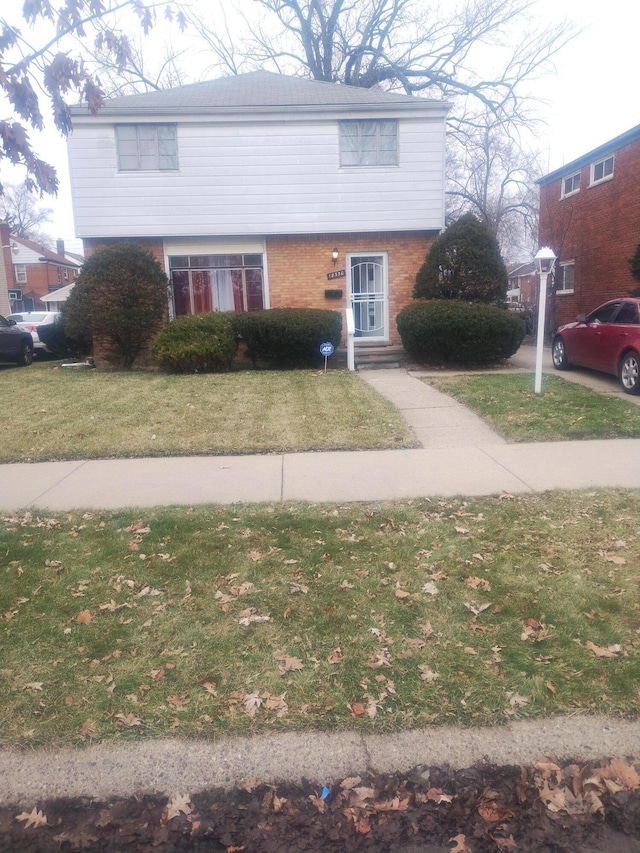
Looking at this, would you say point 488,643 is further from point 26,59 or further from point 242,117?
point 242,117

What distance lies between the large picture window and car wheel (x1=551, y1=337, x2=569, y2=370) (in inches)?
285

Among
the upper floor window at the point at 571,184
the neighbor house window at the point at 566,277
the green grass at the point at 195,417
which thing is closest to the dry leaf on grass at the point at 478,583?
the green grass at the point at 195,417

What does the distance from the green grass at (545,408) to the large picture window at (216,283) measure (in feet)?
21.4

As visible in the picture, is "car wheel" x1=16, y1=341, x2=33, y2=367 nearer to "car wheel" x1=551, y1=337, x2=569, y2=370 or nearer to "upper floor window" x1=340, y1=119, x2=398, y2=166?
"upper floor window" x1=340, y1=119, x2=398, y2=166

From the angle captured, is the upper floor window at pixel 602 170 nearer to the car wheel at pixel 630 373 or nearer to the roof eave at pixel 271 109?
the roof eave at pixel 271 109

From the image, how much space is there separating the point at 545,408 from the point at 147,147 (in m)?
11.7

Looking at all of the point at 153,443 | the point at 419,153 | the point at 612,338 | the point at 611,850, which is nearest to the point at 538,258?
the point at 612,338

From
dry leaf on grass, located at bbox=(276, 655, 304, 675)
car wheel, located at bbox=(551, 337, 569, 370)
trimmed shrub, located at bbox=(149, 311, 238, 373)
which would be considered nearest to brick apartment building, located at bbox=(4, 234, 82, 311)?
trimmed shrub, located at bbox=(149, 311, 238, 373)

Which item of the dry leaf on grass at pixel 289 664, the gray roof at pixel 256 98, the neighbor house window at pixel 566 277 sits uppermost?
the gray roof at pixel 256 98

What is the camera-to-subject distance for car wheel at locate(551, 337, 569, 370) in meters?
13.2

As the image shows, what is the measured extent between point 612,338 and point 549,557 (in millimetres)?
7982

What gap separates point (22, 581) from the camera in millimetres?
4297

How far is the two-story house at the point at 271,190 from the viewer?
50.6 feet

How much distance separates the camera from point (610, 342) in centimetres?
1130
